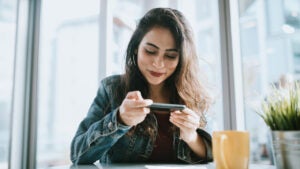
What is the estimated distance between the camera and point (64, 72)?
4.30ft

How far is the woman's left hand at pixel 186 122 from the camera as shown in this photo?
891 mm

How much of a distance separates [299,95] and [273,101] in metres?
0.06

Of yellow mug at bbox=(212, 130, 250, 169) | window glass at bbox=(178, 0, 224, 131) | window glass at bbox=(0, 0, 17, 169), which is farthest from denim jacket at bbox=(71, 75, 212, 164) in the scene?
window glass at bbox=(0, 0, 17, 169)

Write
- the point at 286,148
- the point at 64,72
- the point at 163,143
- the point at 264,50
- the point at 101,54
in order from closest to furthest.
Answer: the point at 286,148 < the point at 163,143 < the point at 264,50 < the point at 101,54 < the point at 64,72

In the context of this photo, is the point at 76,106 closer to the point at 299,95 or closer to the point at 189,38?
the point at 189,38

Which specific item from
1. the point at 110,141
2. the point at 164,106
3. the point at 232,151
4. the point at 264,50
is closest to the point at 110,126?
the point at 110,141

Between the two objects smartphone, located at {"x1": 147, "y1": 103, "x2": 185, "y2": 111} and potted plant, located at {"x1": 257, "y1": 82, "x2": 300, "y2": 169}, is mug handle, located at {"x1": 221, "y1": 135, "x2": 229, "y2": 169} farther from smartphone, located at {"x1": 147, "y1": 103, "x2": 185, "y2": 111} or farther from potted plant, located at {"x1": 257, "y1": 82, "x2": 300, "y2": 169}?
smartphone, located at {"x1": 147, "y1": 103, "x2": 185, "y2": 111}

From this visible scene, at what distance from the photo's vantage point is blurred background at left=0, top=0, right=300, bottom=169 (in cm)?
99

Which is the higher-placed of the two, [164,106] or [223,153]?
[164,106]

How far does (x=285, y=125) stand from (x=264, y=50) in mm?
574

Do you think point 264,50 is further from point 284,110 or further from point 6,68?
point 6,68

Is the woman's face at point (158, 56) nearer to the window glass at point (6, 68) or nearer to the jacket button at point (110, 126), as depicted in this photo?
the jacket button at point (110, 126)

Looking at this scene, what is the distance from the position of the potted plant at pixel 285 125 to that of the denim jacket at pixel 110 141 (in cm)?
36

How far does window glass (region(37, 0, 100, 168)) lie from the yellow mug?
2.16ft
